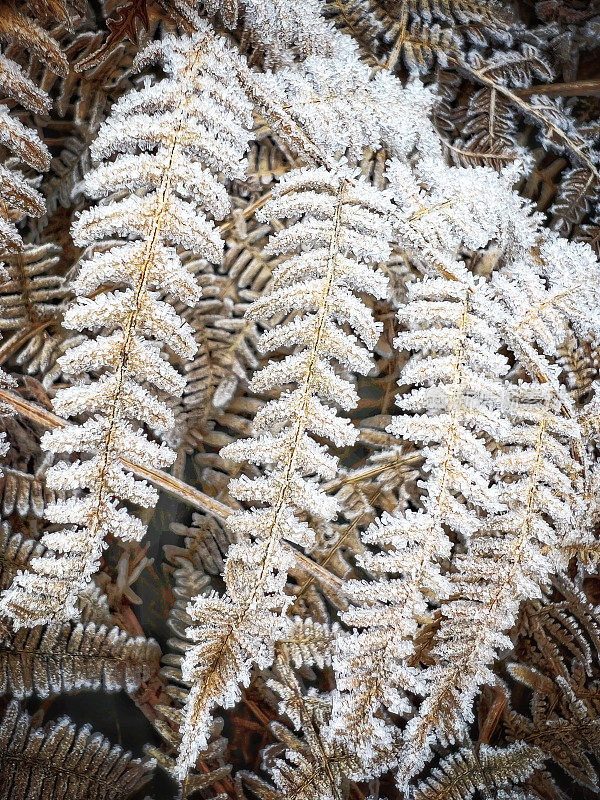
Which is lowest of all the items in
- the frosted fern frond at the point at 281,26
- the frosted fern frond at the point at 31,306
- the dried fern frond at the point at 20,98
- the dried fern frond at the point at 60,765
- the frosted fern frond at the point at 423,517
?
the dried fern frond at the point at 60,765

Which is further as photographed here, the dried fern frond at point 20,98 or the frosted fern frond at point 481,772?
the frosted fern frond at point 481,772

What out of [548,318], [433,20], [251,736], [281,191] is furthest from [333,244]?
[251,736]

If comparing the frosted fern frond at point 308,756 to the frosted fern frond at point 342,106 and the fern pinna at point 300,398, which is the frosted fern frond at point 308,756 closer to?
the fern pinna at point 300,398

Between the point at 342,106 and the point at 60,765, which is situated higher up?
the point at 342,106

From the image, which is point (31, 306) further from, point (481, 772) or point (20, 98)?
point (481, 772)

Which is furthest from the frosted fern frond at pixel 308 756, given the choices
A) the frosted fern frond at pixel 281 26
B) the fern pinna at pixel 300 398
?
the frosted fern frond at pixel 281 26

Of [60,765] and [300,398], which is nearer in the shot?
[300,398]

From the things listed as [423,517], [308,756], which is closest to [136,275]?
[423,517]
